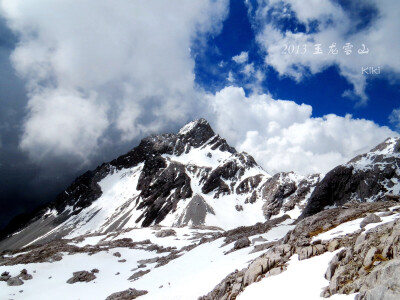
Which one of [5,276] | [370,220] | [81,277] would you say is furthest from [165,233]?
[370,220]

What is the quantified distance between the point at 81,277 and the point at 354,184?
101547 millimetres

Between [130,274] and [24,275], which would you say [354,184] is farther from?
[24,275]

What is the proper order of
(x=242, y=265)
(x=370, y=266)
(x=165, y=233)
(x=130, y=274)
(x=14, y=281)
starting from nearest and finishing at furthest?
(x=370, y=266)
(x=242, y=265)
(x=14, y=281)
(x=130, y=274)
(x=165, y=233)

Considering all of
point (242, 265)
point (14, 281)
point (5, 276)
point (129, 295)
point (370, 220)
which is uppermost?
point (370, 220)

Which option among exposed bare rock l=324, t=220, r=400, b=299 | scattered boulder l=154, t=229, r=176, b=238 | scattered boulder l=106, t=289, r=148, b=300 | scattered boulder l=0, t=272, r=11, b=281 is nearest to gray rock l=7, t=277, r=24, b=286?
scattered boulder l=0, t=272, r=11, b=281

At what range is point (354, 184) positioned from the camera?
342ft

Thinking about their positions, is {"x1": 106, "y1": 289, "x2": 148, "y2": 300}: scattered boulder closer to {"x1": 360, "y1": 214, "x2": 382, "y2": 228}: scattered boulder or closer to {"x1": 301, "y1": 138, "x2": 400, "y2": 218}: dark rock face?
{"x1": 360, "y1": 214, "x2": 382, "y2": 228}: scattered boulder

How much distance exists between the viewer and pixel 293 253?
2092cm

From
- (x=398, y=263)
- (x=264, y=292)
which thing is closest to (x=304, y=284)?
(x=264, y=292)

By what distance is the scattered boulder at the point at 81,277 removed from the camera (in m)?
50.3

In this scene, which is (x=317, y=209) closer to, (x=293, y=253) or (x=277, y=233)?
(x=277, y=233)

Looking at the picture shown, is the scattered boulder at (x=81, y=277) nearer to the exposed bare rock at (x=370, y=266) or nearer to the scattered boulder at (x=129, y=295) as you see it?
the scattered boulder at (x=129, y=295)

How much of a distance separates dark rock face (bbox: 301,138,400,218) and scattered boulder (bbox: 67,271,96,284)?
69.9m

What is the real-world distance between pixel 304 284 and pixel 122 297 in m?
28.7
